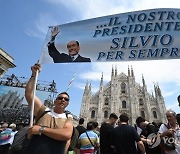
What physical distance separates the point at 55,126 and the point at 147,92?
39.6m

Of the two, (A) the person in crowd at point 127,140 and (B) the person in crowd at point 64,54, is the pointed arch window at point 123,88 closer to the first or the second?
(A) the person in crowd at point 127,140

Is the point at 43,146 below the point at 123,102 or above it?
below

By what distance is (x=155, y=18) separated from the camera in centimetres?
326

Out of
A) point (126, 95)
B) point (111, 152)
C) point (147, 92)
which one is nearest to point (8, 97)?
point (111, 152)

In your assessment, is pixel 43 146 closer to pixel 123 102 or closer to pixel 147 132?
pixel 147 132

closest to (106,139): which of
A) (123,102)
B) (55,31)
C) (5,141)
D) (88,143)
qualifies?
(88,143)

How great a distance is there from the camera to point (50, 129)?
5.53 ft

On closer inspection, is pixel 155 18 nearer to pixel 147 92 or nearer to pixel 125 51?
pixel 125 51

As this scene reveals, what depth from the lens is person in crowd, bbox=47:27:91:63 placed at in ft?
10.3

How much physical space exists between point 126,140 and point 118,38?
77.1 inches

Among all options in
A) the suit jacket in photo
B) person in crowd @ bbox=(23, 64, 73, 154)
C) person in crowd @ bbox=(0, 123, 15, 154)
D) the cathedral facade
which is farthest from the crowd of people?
the cathedral facade

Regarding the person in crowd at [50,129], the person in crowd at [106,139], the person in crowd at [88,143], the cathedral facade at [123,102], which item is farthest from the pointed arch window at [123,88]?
the person in crowd at [50,129]

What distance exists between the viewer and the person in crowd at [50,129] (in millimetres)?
1681

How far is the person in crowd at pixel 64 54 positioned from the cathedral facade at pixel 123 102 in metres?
33.7
